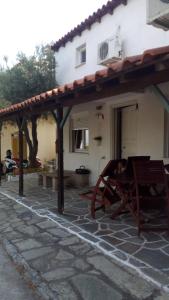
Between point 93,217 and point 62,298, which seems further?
point 93,217

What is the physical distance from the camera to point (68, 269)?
373cm

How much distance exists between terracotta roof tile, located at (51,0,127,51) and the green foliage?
60 cm

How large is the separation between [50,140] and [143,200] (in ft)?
39.4

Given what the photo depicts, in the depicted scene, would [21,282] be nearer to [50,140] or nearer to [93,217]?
[93,217]

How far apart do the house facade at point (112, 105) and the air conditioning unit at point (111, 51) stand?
0.03 metres

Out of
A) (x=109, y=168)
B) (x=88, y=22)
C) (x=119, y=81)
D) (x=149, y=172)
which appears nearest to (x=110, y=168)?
(x=109, y=168)

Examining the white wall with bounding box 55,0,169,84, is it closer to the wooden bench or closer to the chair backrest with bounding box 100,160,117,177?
the chair backrest with bounding box 100,160,117,177

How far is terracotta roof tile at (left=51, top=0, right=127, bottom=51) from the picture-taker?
824cm

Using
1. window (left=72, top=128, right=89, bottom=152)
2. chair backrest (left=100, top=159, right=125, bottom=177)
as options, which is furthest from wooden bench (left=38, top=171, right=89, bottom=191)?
chair backrest (left=100, top=159, right=125, bottom=177)

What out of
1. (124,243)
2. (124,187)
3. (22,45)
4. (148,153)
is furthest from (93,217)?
(22,45)

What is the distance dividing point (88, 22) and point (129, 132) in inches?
153

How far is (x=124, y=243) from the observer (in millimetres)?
4512

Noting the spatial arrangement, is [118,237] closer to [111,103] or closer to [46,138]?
[111,103]

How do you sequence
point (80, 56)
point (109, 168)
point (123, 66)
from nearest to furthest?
1. point (123, 66)
2. point (109, 168)
3. point (80, 56)
